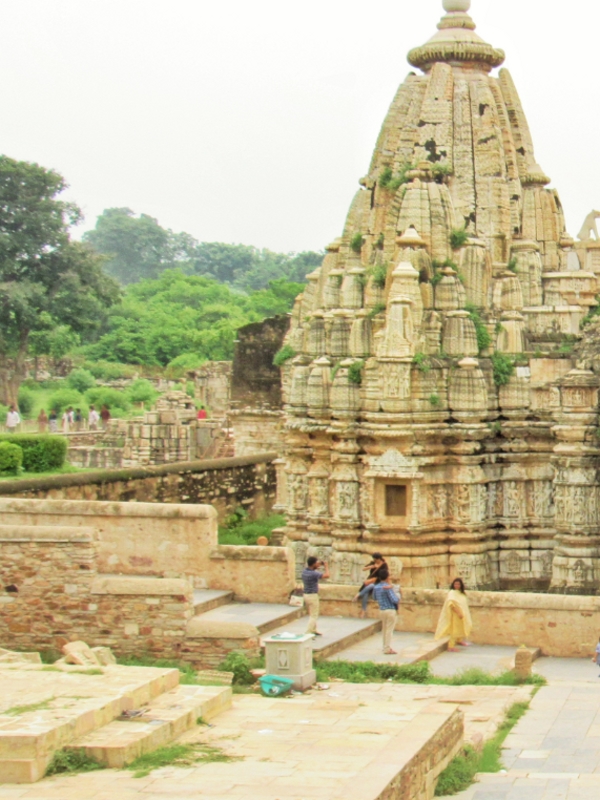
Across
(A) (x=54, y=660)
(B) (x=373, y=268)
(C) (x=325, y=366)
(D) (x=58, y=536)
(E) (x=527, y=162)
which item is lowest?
(A) (x=54, y=660)

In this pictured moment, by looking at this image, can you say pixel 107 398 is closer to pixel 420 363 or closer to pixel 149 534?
pixel 420 363

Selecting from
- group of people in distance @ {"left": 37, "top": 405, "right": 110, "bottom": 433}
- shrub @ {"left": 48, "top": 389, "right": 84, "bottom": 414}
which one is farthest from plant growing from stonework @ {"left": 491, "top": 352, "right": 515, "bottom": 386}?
shrub @ {"left": 48, "top": 389, "right": 84, "bottom": 414}

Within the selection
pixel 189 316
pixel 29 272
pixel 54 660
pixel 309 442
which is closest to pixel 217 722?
pixel 54 660

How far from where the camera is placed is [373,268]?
23.8 meters

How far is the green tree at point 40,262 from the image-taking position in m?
45.4

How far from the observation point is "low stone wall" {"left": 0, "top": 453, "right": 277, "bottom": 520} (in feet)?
83.1

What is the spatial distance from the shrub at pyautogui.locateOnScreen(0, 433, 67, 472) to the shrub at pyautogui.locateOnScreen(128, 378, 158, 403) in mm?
23911

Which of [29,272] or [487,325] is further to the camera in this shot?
[29,272]

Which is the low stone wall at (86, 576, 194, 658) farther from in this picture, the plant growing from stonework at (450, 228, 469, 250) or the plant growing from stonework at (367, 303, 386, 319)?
the plant growing from stonework at (450, 228, 469, 250)

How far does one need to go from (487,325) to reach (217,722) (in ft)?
37.9

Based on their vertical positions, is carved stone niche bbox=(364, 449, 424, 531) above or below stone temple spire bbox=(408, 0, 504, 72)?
below

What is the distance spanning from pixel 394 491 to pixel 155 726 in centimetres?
1087

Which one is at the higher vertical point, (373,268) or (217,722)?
(373,268)

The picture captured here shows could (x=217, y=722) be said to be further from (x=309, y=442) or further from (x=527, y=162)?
(x=527, y=162)
